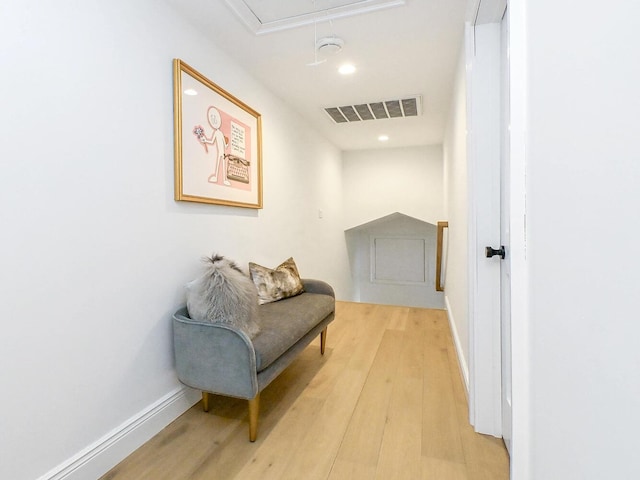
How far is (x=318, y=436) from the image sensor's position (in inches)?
62.9

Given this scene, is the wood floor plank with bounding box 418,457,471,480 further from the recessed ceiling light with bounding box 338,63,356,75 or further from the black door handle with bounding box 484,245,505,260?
the recessed ceiling light with bounding box 338,63,356,75

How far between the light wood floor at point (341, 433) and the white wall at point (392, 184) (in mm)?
2809

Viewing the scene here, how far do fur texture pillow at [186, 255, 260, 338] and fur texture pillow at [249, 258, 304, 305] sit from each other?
545 mm

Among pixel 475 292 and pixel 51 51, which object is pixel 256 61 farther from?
pixel 475 292

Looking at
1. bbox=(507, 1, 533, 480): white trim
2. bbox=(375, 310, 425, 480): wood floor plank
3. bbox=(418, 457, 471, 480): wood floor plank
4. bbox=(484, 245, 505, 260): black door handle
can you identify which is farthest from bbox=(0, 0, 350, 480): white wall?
bbox=(484, 245, 505, 260): black door handle

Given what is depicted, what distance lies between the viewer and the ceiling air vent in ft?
10.4

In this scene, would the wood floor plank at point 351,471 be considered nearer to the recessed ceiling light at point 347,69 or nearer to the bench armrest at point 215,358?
the bench armrest at point 215,358

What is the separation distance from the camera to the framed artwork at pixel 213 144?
178 centimetres

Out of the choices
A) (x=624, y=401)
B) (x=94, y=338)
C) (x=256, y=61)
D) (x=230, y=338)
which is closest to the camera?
(x=624, y=401)

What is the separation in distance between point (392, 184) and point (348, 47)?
2945mm

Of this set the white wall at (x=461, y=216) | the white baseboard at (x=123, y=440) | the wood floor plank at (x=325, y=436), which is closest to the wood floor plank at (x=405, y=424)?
the wood floor plank at (x=325, y=436)

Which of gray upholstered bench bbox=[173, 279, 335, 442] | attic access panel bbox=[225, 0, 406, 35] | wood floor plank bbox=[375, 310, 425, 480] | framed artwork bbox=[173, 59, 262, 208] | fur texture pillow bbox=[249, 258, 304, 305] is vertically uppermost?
attic access panel bbox=[225, 0, 406, 35]

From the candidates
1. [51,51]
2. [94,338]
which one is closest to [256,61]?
[51,51]

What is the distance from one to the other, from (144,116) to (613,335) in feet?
6.19
